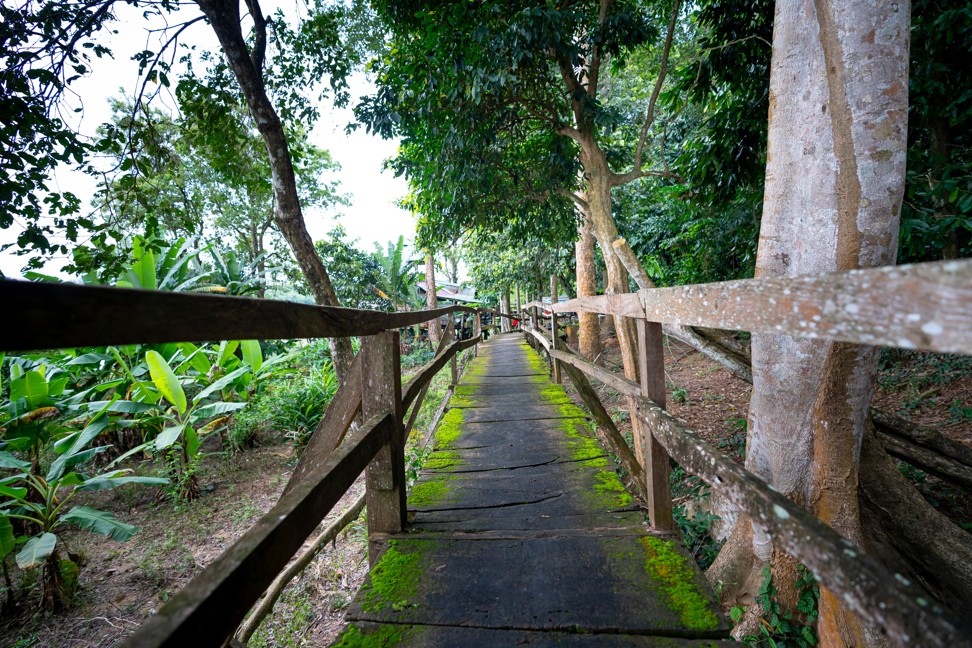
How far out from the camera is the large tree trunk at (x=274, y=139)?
163 inches

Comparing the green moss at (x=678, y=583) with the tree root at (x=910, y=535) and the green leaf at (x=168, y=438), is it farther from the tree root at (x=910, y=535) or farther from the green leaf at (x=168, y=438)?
the green leaf at (x=168, y=438)

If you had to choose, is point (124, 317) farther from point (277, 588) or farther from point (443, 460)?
point (277, 588)

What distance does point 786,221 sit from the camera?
2090 mm

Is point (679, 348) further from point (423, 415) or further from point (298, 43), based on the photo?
point (298, 43)

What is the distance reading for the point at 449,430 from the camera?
11.4 feet

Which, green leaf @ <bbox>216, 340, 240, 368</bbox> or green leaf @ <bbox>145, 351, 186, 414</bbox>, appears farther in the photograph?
green leaf @ <bbox>216, 340, 240, 368</bbox>

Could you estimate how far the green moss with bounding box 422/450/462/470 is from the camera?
2764mm

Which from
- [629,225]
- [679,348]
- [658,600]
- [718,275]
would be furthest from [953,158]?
[679,348]

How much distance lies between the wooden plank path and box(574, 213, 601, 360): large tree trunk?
19.9 feet

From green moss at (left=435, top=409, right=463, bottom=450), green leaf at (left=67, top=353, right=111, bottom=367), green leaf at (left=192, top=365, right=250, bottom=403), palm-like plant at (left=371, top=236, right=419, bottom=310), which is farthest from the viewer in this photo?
palm-like plant at (left=371, top=236, right=419, bottom=310)

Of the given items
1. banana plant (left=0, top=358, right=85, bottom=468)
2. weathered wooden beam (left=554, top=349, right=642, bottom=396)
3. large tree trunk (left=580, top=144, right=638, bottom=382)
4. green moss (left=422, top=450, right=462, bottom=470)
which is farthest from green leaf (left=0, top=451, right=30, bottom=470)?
large tree trunk (left=580, top=144, right=638, bottom=382)

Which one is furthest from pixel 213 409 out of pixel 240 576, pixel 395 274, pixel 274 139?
pixel 395 274

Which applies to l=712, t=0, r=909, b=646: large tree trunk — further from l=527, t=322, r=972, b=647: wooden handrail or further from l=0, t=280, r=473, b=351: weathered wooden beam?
l=0, t=280, r=473, b=351: weathered wooden beam

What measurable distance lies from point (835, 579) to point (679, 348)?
1021cm
